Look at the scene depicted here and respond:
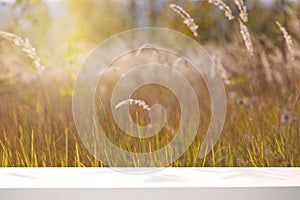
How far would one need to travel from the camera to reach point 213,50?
405 centimetres

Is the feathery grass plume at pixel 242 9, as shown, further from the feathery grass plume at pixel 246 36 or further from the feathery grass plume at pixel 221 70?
the feathery grass plume at pixel 221 70

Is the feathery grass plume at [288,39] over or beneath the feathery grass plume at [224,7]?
beneath

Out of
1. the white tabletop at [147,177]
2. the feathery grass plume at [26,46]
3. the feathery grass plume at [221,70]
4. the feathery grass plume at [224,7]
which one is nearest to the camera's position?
the white tabletop at [147,177]

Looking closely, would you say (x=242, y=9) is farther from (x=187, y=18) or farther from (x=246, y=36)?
(x=187, y=18)

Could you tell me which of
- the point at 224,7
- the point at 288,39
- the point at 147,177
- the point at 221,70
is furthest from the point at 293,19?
the point at 147,177

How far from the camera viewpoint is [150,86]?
13.2ft

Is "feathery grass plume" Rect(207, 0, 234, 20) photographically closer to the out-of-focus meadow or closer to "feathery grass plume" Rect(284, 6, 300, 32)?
the out-of-focus meadow

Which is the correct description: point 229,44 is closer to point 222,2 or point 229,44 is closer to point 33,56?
point 222,2

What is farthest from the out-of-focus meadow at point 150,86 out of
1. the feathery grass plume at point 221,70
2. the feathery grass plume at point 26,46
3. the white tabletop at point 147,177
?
the white tabletop at point 147,177

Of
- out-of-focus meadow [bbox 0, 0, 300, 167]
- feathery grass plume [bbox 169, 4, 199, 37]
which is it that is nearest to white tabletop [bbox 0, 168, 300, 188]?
out-of-focus meadow [bbox 0, 0, 300, 167]

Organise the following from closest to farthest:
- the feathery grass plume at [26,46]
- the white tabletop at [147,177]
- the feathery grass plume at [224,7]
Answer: the white tabletop at [147,177]
the feathery grass plume at [26,46]
the feathery grass plume at [224,7]

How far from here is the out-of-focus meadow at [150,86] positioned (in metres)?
3.90

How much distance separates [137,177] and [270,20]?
184 centimetres

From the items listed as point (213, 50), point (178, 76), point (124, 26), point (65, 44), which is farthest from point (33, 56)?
point (213, 50)
